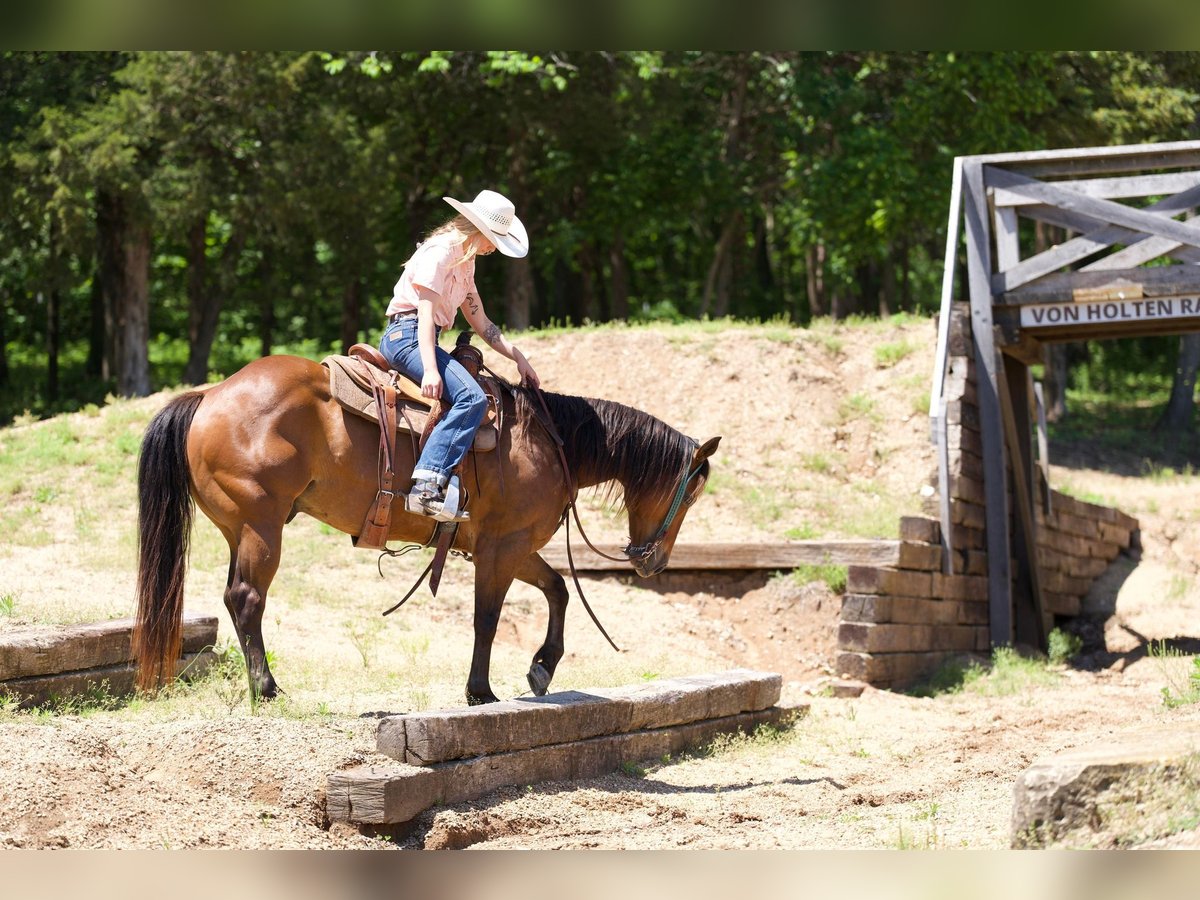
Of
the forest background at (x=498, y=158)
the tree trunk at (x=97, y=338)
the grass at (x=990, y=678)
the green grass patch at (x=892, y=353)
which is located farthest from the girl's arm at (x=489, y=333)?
the tree trunk at (x=97, y=338)

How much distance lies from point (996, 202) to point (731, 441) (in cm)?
446

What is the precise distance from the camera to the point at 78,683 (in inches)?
285

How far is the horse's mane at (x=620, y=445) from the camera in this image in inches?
304

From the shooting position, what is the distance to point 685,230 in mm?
32531

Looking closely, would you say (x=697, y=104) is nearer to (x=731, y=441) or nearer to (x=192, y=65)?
(x=192, y=65)

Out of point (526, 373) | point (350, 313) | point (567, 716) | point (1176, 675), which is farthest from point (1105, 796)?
point (350, 313)

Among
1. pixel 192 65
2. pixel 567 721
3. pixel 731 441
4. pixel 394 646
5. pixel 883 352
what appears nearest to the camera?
pixel 567 721

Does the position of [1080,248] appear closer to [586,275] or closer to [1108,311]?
[1108,311]

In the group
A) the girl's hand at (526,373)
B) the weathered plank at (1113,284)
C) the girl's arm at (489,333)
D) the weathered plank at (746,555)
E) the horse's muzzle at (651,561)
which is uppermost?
the weathered plank at (1113,284)

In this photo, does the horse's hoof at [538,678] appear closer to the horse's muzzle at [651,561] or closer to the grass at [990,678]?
the horse's muzzle at [651,561]

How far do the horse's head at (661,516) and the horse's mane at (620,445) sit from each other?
4 centimetres

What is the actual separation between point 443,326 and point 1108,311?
747 centimetres

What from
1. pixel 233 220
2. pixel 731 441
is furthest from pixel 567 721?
pixel 233 220

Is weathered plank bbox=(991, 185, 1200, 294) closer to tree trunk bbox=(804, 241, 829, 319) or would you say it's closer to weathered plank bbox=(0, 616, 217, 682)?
weathered plank bbox=(0, 616, 217, 682)
